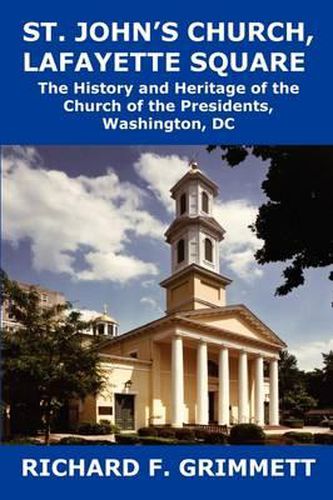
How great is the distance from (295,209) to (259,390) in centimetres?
3081

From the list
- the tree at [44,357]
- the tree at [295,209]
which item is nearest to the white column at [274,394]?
the tree at [44,357]

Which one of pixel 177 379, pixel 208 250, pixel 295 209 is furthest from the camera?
pixel 177 379

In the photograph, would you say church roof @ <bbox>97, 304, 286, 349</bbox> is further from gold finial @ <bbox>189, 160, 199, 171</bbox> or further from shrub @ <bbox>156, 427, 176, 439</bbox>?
gold finial @ <bbox>189, 160, 199, 171</bbox>

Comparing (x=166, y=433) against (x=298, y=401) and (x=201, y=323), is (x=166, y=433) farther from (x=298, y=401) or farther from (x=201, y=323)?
(x=298, y=401)

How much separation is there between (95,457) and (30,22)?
9.56 metres

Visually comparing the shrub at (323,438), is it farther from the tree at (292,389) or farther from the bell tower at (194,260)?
the bell tower at (194,260)

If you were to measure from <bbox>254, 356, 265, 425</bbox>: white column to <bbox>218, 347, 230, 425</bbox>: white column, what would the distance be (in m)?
2.36

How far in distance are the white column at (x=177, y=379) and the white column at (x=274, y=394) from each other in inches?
292

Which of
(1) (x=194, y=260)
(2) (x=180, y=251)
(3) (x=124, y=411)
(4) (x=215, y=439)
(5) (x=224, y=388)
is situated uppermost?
(2) (x=180, y=251)

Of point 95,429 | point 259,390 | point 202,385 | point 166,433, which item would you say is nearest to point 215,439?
point 166,433

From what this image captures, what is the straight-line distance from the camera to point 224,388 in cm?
4300

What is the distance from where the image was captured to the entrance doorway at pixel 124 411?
35.9 metres

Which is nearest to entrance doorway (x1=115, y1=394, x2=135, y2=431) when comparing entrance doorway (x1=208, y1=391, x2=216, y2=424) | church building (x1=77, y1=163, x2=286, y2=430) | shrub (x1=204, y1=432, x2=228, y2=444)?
church building (x1=77, y1=163, x2=286, y2=430)

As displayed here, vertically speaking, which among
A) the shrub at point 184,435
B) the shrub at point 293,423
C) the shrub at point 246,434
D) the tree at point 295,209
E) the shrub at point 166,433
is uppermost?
the tree at point 295,209
